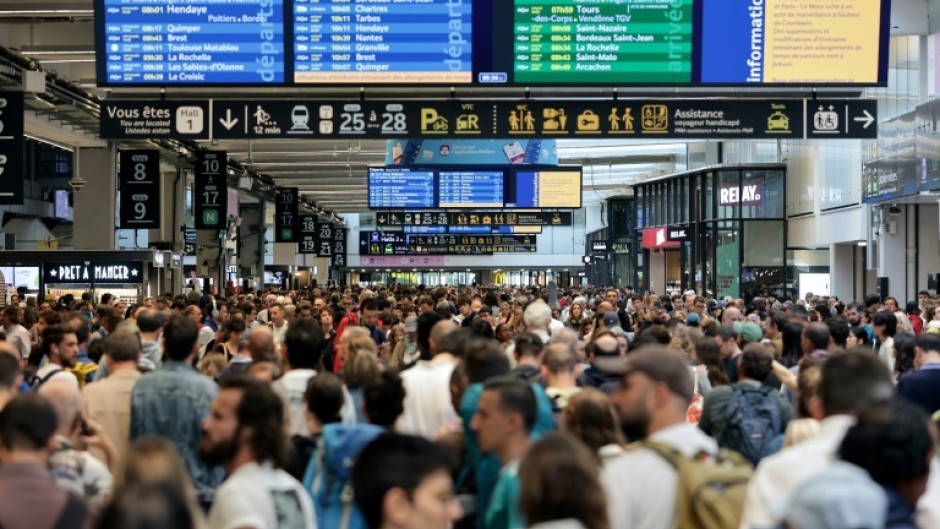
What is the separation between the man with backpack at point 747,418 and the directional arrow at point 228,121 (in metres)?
8.19

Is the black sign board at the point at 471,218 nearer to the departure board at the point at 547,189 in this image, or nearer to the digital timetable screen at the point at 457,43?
the departure board at the point at 547,189

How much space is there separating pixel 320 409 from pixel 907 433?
10.8 ft

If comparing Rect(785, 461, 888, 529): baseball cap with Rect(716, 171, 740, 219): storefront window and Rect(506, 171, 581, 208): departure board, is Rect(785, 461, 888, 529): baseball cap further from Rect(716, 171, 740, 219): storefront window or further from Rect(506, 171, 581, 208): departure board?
Rect(716, 171, 740, 219): storefront window

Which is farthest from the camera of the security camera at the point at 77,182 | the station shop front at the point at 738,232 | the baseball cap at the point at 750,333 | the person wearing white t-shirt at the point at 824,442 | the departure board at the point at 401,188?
the station shop front at the point at 738,232

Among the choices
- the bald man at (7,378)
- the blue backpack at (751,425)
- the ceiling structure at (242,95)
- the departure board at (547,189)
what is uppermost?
Answer: the ceiling structure at (242,95)

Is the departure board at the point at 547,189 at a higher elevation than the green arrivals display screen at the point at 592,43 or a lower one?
lower

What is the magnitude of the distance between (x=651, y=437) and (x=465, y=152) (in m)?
25.1

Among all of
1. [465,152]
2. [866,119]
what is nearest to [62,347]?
[866,119]

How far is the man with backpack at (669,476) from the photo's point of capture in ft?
14.1

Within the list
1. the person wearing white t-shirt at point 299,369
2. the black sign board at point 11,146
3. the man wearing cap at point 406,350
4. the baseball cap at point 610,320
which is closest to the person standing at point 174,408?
the person wearing white t-shirt at point 299,369

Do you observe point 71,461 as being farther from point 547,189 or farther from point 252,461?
point 547,189

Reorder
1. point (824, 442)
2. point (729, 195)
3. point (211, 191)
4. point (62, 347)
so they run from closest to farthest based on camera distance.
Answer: point (824, 442)
point (62, 347)
point (211, 191)
point (729, 195)

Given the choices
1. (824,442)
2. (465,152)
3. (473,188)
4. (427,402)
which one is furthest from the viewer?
(473,188)

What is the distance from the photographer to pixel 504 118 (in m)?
15.0
